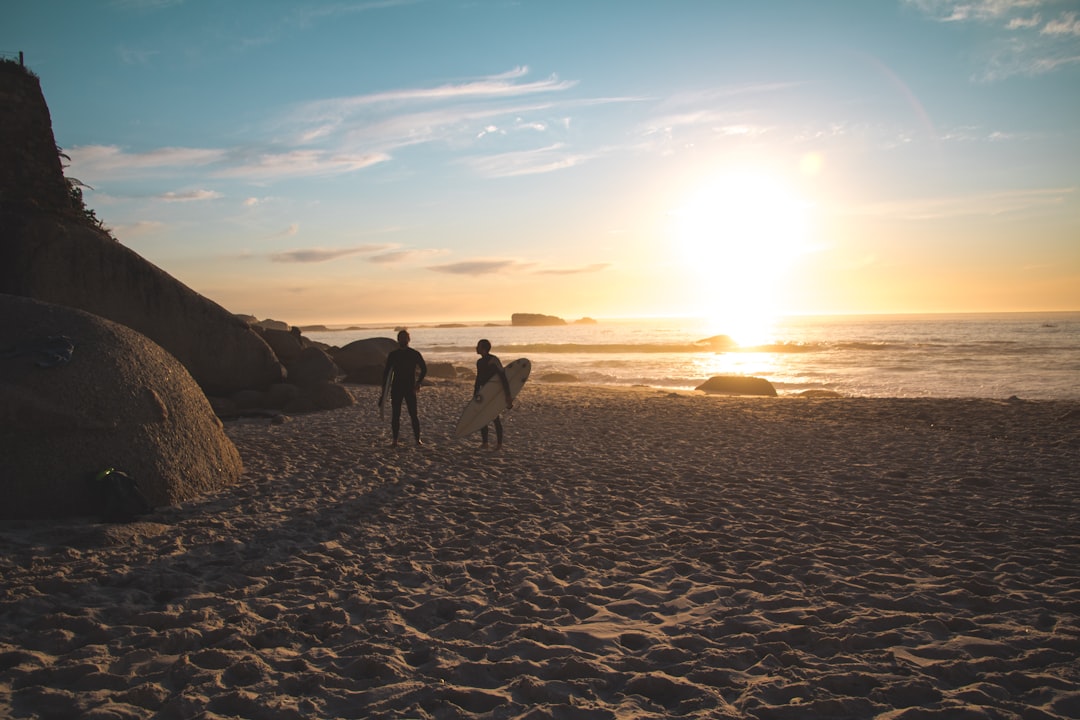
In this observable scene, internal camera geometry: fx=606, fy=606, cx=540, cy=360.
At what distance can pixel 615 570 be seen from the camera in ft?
17.3

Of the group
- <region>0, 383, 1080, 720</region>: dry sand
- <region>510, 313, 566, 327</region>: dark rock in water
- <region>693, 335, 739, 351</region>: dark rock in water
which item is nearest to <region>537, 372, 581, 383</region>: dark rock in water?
<region>0, 383, 1080, 720</region>: dry sand

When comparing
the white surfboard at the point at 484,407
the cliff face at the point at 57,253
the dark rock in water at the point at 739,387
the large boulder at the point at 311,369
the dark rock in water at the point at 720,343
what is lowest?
the dark rock in water at the point at 739,387

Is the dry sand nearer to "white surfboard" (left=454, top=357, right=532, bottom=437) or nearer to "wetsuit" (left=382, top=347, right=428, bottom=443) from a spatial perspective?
"white surfboard" (left=454, top=357, right=532, bottom=437)

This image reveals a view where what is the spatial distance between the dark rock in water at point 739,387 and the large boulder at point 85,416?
17.8 m

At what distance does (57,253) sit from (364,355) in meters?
12.2

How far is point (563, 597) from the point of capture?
Answer: 467 centimetres

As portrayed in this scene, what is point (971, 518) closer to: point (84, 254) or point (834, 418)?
point (834, 418)


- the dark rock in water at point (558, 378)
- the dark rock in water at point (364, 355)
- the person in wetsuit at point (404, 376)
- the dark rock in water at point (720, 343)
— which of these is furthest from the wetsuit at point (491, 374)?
the dark rock in water at point (720, 343)

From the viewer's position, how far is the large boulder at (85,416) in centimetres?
598

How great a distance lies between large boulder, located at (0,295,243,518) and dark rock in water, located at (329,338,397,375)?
15318mm

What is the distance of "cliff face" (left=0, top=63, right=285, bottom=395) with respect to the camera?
36.4 feet

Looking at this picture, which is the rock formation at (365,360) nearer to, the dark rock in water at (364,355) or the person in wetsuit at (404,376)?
the dark rock in water at (364,355)

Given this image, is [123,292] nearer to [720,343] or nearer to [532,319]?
[720,343]

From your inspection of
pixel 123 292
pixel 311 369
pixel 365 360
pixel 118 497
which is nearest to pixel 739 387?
pixel 365 360
